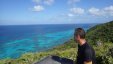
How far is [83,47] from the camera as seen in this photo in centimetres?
638

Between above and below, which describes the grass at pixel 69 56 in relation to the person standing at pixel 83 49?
below

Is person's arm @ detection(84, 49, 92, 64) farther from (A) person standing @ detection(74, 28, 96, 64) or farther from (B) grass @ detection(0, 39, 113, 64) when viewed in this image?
(B) grass @ detection(0, 39, 113, 64)

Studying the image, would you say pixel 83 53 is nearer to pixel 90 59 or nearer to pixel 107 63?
pixel 90 59

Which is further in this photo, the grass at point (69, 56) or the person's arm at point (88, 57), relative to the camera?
Answer: the grass at point (69, 56)

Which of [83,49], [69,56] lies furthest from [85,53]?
[69,56]

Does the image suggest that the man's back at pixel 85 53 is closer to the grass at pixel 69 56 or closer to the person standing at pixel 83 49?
the person standing at pixel 83 49

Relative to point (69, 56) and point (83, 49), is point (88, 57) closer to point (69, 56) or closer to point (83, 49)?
point (83, 49)

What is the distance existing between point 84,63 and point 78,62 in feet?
0.97

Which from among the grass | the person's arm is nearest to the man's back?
the person's arm

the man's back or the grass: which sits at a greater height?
the man's back

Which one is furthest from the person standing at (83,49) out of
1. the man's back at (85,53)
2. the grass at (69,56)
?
the grass at (69,56)

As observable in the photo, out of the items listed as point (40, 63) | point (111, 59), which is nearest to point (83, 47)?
point (40, 63)

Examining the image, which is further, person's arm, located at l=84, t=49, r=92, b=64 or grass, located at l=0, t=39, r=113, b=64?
grass, located at l=0, t=39, r=113, b=64

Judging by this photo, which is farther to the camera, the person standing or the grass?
the grass
